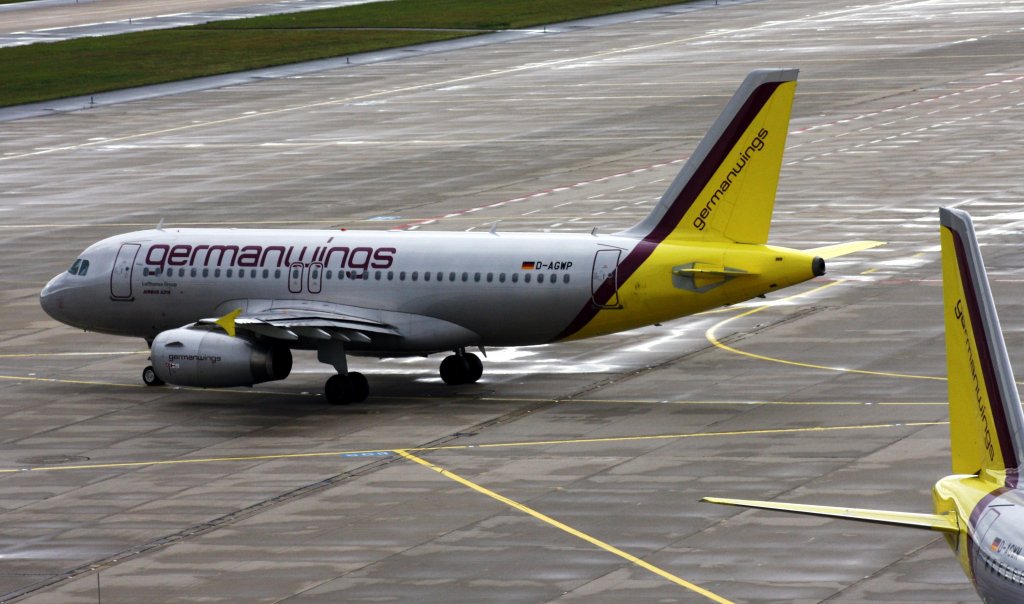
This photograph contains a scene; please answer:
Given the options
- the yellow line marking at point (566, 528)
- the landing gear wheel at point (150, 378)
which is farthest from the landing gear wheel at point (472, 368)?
the landing gear wheel at point (150, 378)

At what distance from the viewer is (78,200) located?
79750 mm

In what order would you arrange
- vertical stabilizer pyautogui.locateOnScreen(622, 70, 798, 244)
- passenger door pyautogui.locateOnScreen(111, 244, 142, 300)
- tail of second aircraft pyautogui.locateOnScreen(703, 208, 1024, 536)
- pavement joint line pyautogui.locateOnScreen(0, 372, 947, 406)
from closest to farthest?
tail of second aircraft pyautogui.locateOnScreen(703, 208, 1024, 536) → pavement joint line pyautogui.locateOnScreen(0, 372, 947, 406) → vertical stabilizer pyautogui.locateOnScreen(622, 70, 798, 244) → passenger door pyautogui.locateOnScreen(111, 244, 142, 300)

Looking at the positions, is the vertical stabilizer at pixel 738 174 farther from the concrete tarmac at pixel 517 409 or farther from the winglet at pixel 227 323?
the winglet at pixel 227 323

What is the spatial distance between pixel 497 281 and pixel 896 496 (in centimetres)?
A: 1356

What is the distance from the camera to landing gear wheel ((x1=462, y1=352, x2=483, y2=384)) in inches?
1863

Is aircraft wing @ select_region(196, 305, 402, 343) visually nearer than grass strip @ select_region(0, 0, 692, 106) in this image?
Yes

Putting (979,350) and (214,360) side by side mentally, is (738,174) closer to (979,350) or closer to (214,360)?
(214,360)

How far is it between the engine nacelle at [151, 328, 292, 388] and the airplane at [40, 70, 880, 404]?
0.03 metres

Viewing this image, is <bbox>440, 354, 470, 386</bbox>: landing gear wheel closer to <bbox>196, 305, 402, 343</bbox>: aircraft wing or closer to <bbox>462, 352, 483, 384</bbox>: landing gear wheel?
<bbox>462, 352, 483, 384</bbox>: landing gear wheel

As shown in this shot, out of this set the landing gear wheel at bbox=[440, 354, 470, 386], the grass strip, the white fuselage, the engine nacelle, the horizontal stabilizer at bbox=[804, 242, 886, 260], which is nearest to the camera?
the engine nacelle

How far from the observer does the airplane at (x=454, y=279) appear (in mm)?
43562

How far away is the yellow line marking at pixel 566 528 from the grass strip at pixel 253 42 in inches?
3100

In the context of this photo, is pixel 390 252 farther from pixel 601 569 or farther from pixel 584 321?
pixel 601 569

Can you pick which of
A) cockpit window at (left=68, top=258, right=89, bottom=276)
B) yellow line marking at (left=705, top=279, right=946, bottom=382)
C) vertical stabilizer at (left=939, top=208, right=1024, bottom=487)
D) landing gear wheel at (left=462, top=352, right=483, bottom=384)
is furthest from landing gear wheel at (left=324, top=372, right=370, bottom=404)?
vertical stabilizer at (left=939, top=208, right=1024, bottom=487)
